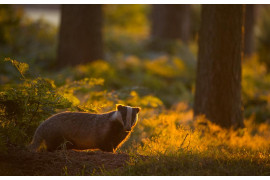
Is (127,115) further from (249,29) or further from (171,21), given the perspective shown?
(249,29)

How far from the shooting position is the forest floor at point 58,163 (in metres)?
5.70

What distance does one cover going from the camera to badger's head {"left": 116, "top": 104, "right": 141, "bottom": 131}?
6160 millimetres

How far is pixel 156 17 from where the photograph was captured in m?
21.5

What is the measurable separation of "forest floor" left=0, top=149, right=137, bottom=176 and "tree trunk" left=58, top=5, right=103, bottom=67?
8735 millimetres

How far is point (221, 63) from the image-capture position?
356 inches

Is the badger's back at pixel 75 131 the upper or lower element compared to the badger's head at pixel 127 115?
lower

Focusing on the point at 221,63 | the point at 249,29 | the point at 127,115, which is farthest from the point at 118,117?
the point at 249,29

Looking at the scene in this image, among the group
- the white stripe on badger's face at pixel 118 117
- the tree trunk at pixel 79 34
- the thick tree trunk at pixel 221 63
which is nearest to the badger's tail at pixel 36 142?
the white stripe on badger's face at pixel 118 117

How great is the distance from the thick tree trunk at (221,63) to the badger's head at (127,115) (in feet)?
11.3

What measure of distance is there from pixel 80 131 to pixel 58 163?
66cm

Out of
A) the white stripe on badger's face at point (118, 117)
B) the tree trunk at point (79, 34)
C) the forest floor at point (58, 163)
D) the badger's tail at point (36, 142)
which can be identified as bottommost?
the forest floor at point (58, 163)

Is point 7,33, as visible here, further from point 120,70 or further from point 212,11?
point 212,11

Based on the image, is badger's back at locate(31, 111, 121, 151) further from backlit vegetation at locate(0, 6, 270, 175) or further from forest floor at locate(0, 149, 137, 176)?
backlit vegetation at locate(0, 6, 270, 175)

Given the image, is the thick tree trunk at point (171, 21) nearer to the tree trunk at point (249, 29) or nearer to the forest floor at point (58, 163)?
the tree trunk at point (249, 29)
